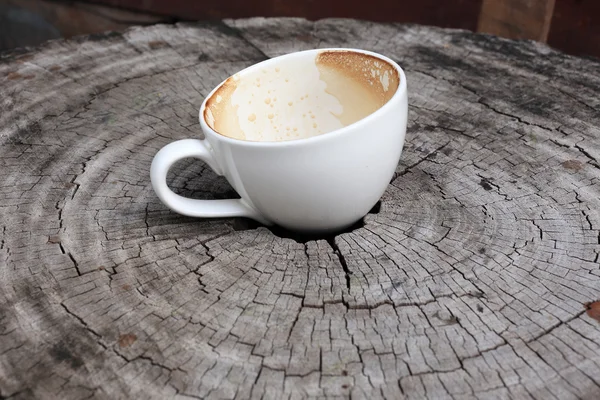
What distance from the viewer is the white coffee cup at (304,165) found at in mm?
944

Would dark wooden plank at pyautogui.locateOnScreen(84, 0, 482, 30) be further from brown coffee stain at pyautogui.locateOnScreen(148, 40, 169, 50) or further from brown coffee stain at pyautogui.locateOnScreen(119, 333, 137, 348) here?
brown coffee stain at pyautogui.locateOnScreen(119, 333, 137, 348)

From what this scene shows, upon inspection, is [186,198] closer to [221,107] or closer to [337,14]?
[221,107]

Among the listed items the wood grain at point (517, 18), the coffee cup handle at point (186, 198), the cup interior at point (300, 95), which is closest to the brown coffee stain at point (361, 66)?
the cup interior at point (300, 95)

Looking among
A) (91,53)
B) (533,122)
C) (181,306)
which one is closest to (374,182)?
(181,306)

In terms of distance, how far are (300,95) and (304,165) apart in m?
0.34

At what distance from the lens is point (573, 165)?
46.9 inches

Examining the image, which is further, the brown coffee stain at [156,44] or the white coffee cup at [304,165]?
the brown coffee stain at [156,44]

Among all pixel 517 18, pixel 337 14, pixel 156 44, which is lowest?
pixel 337 14

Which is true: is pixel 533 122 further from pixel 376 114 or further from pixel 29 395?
pixel 29 395

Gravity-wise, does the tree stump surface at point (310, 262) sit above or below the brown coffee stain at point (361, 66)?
A: below

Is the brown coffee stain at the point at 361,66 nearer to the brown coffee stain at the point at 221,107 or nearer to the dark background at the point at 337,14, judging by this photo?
the brown coffee stain at the point at 221,107

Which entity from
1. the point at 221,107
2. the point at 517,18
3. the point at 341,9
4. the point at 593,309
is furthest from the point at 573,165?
the point at 341,9

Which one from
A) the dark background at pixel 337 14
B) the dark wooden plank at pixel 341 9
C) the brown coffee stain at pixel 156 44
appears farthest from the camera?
the dark wooden plank at pixel 341 9

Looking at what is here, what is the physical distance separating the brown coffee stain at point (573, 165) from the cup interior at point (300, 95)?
1.15ft
